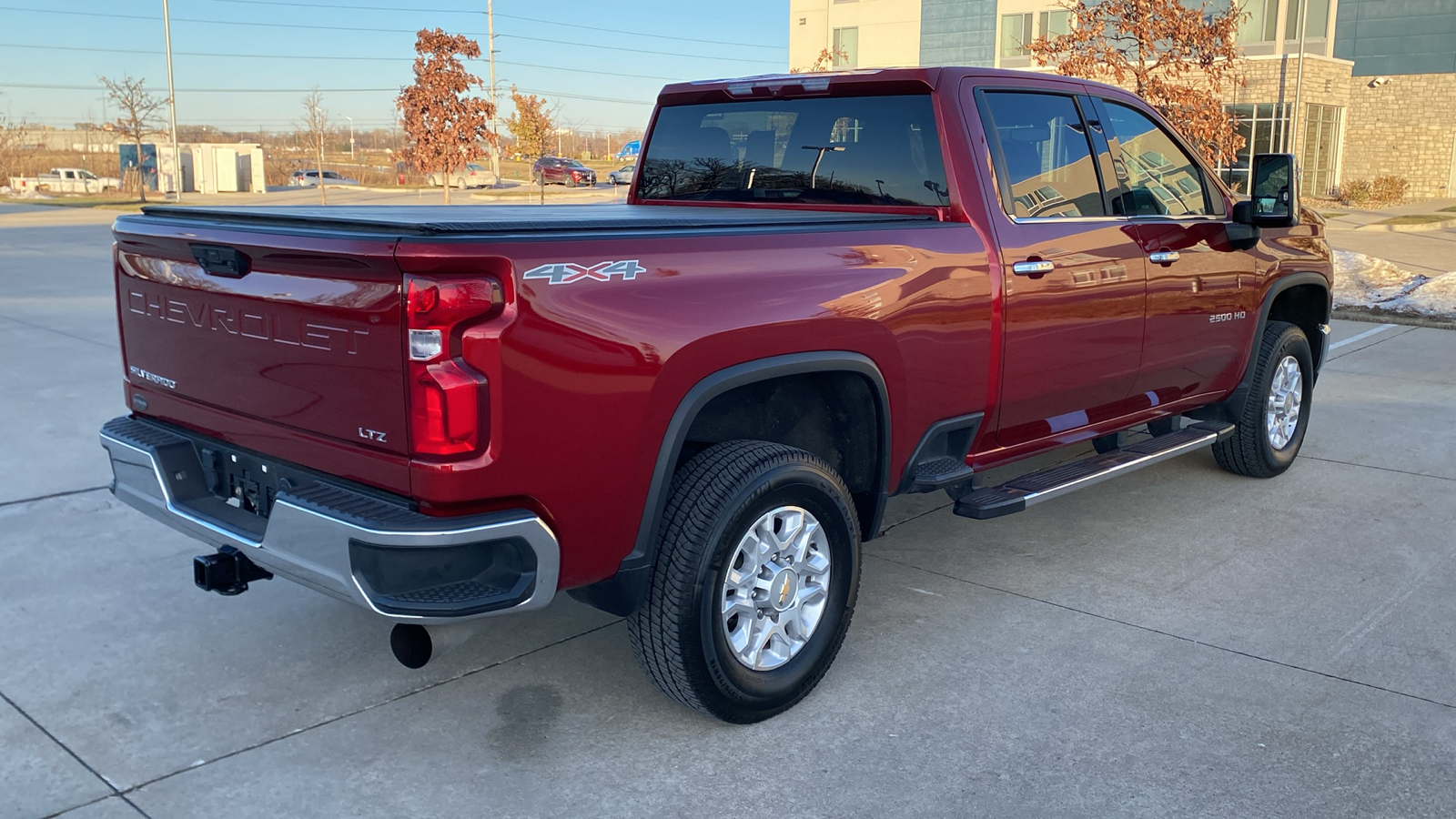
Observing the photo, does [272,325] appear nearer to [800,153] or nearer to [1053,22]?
[800,153]

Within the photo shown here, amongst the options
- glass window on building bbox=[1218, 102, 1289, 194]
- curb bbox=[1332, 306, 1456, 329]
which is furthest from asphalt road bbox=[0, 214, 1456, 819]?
glass window on building bbox=[1218, 102, 1289, 194]

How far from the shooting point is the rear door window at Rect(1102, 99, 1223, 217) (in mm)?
5266

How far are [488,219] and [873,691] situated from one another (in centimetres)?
192

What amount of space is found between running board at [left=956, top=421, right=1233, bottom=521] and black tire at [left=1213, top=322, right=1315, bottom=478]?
374 millimetres

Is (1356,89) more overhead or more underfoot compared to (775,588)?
more overhead

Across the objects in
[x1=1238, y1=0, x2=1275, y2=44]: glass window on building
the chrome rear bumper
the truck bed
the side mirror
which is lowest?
the chrome rear bumper

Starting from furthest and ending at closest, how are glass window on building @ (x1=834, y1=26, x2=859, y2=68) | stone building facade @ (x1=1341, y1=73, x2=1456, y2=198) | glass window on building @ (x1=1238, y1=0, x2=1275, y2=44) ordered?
glass window on building @ (x1=834, y1=26, x2=859, y2=68) < glass window on building @ (x1=1238, y1=0, x2=1275, y2=44) < stone building facade @ (x1=1341, y1=73, x2=1456, y2=198)

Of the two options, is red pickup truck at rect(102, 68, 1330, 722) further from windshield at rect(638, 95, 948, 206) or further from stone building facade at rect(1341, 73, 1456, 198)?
stone building facade at rect(1341, 73, 1456, 198)

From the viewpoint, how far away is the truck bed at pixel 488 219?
2984 millimetres

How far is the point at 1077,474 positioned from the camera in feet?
15.9

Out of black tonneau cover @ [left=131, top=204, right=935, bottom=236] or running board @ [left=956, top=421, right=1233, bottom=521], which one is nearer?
black tonneau cover @ [left=131, top=204, right=935, bottom=236]

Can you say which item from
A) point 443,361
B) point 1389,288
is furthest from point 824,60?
point 443,361

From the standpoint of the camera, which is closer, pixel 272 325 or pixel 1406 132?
pixel 272 325

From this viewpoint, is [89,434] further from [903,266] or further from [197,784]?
[903,266]
